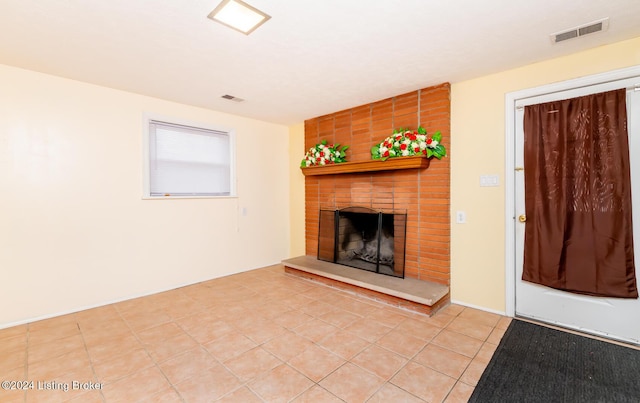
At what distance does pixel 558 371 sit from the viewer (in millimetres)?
1937

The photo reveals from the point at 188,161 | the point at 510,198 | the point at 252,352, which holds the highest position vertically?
the point at 188,161

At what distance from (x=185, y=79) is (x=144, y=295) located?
258cm

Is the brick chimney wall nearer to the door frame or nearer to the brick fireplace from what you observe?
the brick fireplace

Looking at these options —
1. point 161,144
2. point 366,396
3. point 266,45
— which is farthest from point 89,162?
point 366,396

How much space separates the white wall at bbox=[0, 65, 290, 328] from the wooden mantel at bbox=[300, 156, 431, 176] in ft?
4.89

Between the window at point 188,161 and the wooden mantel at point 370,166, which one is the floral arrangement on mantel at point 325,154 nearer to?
the wooden mantel at point 370,166

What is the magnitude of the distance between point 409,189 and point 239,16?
8.15ft

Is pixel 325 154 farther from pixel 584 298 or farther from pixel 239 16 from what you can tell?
pixel 584 298

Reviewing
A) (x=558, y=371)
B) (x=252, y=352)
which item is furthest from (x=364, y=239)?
(x=558, y=371)

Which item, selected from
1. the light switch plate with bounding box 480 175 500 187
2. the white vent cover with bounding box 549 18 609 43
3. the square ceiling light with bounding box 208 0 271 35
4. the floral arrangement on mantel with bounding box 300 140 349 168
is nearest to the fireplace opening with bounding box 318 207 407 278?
the floral arrangement on mantel with bounding box 300 140 349 168

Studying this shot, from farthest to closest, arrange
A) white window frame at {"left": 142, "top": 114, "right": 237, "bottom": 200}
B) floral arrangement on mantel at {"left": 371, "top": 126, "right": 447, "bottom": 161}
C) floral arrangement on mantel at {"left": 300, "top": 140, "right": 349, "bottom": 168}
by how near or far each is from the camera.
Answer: floral arrangement on mantel at {"left": 300, "top": 140, "right": 349, "bottom": 168}
white window frame at {"left": 142, "top": 114, "right": 237, "bottom": 200}
floral arrangement on mantel at {"left": 371, "top": 126, "right": 447, "bottom": 161}

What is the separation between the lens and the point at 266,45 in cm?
229

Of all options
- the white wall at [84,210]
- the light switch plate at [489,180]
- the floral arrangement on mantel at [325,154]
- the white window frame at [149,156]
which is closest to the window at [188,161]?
the white window frame at [149,156]

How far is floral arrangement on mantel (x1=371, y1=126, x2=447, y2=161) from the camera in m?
3.10
